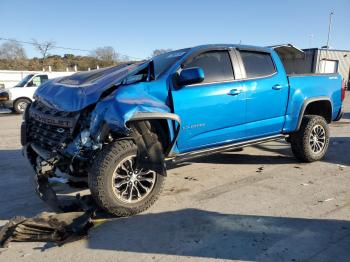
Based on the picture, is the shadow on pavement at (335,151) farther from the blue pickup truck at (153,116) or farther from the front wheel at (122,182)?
the front wheel at (122,182)

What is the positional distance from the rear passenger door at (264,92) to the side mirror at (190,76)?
41.7 inches

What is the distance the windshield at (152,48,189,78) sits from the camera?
4.84 m

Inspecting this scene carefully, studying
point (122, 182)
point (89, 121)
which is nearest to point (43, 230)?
point (122, 182)

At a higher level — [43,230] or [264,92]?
[264,92]

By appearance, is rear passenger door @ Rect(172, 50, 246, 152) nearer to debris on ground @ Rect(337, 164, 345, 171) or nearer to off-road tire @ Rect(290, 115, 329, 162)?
off-road tire @ Rect(290, 115, 329, 162)

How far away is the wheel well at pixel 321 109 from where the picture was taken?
672 centimetres

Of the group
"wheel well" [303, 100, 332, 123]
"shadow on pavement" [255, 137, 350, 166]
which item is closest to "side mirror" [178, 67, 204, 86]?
"wheel well" [303, 100, 332, 123]

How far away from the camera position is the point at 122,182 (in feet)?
13.8

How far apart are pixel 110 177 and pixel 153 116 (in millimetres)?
821

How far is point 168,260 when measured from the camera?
129 inches

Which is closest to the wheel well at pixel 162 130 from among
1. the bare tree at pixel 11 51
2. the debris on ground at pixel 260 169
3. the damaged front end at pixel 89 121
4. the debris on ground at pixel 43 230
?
the damaged front end at pixel 89 121

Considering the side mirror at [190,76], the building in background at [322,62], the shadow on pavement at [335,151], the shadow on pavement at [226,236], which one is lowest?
the shadow on pavement at [226,236]

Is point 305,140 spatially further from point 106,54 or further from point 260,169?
point 106,54

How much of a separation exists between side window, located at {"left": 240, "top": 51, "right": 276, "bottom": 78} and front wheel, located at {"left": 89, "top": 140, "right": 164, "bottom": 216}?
7.42 feet
